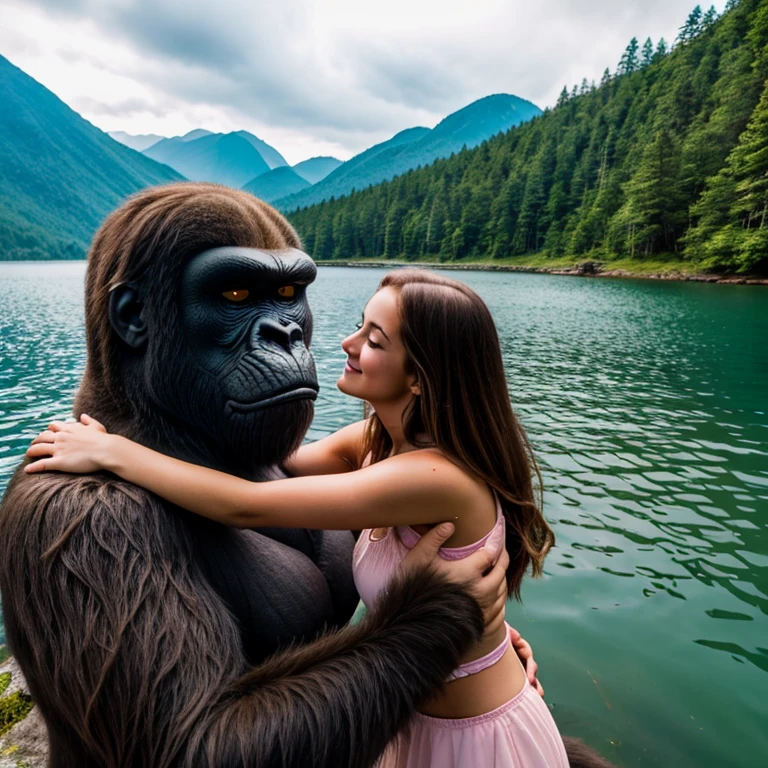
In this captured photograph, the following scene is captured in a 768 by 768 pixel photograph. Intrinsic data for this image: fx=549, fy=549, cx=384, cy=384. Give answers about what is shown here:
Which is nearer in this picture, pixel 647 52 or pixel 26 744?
pixel 26 744

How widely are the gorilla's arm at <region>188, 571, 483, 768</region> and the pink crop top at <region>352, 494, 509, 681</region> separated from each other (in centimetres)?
24

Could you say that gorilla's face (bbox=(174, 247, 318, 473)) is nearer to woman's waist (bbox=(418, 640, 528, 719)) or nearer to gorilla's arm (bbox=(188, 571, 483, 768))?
gorilla's arm (bbox=(188, 571, 483, 768))

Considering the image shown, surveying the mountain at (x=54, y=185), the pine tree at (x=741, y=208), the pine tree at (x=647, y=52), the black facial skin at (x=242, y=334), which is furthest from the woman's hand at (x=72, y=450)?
the pine tree at (x=647, y=52)

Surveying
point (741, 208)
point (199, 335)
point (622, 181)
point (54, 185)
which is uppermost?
point (622, 181)

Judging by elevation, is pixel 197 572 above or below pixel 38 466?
below

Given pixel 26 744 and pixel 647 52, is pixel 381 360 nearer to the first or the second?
pixel 26 744

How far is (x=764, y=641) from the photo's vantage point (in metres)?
4.24

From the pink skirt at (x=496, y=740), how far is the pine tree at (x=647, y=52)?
103 meters

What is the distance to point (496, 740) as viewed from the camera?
163cm

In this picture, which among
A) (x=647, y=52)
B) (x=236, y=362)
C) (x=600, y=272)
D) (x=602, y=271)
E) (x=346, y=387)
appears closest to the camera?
(x=236, y=362)

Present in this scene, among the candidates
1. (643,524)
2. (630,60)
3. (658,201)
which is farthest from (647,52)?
(643,524)

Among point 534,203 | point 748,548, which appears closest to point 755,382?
point 748,548

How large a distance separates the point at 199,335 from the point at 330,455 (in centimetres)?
85

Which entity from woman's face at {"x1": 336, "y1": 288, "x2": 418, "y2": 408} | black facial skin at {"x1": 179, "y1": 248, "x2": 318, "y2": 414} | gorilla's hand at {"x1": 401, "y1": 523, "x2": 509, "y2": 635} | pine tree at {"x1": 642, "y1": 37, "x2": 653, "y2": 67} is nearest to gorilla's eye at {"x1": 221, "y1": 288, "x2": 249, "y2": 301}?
black facial skin at {"x1": 179, "y1": 248, "x2": 318, "y2": 414}
